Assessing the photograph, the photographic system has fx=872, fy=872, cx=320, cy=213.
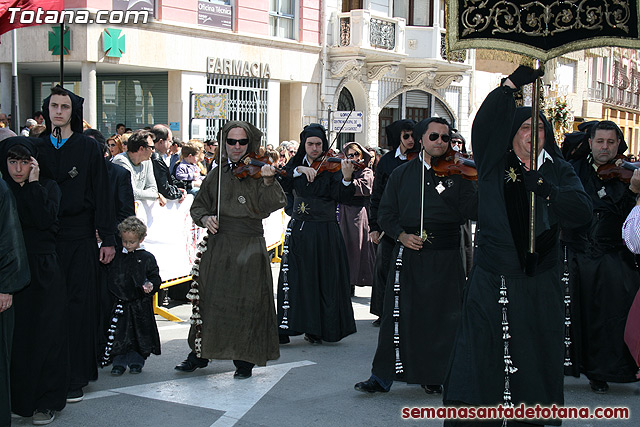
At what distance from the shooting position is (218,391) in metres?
6.46

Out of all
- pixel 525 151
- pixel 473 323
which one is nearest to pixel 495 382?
pixel 473 323

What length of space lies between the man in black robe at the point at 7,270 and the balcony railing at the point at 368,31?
2240 cm

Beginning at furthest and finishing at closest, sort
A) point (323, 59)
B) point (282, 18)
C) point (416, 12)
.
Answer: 1. point (416, 12)
2. point (323, 59)
3. point (282, 18)

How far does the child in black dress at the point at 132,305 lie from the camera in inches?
276

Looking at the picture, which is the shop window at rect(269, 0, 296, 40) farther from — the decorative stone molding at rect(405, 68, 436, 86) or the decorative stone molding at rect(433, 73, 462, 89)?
the decorative stone molding at rect(433, 73, 462, 89)

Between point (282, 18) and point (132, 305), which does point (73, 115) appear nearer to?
point (132, 305)

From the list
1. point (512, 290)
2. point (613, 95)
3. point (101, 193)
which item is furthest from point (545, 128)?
point (613, 95)

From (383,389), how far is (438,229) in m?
1.26

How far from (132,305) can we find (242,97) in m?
17.1

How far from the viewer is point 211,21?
22.7 metres

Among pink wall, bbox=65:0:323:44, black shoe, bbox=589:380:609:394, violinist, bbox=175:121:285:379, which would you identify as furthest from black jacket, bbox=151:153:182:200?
pink wall, bbox=65:0:323:44

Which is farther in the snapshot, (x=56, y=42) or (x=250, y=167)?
(x=56, y=42)

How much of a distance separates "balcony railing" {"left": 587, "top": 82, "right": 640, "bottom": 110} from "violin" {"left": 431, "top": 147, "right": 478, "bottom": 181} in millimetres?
39333

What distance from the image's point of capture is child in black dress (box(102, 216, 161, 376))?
23.0 feet
